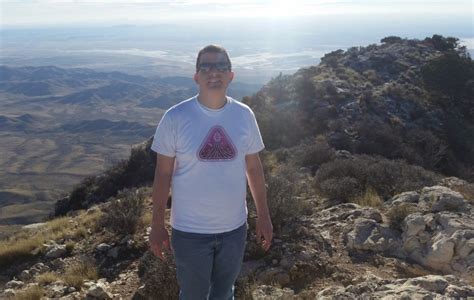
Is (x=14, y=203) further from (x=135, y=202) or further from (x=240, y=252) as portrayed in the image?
(x=240, y=252)

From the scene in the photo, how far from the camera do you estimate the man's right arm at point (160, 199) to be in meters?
2.96

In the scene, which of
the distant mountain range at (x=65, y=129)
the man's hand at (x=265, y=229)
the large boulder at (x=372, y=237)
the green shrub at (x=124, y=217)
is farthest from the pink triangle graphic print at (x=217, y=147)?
the distant mountain range at (x=65, y=129)

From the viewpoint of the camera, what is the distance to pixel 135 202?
7.95 metres

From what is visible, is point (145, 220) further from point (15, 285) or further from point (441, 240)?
point (441, 240)

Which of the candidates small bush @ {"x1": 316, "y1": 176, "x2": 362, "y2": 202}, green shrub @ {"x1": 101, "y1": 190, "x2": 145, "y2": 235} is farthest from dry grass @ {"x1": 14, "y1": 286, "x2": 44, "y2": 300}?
small bush @ {"x1": 316, "y1": 176, "x2": 362, "y2": 202}

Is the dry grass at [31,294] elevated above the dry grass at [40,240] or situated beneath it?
elevated above

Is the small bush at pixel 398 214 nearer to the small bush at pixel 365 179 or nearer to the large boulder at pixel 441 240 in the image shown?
the large boulder at pixel 441 240

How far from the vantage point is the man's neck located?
2.96m

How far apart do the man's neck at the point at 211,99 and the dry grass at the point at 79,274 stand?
363 centimetres

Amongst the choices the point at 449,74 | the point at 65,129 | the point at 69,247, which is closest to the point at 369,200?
the point at 69,247

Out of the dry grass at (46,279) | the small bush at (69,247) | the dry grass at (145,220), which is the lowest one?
the small bush at (69,247)

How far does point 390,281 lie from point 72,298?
3391mm

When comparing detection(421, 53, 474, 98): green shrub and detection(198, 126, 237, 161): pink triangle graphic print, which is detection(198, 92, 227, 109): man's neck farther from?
detection(421, 53, 474, 98): green shrub

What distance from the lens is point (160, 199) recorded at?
3.01 metres
